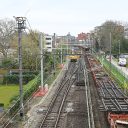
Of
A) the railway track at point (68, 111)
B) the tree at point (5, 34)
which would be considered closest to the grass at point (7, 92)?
the railway track at point (68, 111)

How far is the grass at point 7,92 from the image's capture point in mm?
38772

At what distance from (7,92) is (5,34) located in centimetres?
3581

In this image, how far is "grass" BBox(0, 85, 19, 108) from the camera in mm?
38772

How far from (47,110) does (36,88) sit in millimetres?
12818

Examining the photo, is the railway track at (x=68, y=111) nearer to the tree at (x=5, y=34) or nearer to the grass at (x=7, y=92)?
the grass at (x=7, y=92)

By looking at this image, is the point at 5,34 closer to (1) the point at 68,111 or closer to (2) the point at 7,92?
(2) the point at 7,92

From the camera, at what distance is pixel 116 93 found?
29.3 meters

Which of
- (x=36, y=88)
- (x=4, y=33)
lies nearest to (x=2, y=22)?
(x=4, y=33)

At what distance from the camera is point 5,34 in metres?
78.2

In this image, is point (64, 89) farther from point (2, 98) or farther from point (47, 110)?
point (47, 110)

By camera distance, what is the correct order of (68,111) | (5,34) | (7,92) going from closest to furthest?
(68,111) < (7,92) < (5,34)

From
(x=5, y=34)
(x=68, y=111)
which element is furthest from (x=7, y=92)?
(x=5, y=34)

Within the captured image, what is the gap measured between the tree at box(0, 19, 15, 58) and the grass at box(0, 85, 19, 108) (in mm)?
22777

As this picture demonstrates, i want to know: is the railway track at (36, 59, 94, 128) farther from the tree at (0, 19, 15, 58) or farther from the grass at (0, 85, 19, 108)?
the tree at (0, 19, 15, 58)
